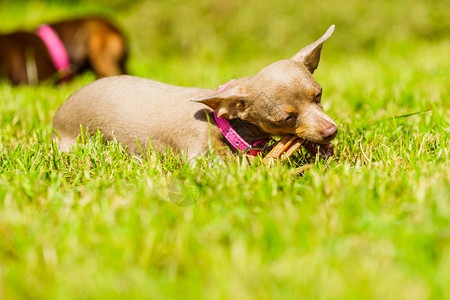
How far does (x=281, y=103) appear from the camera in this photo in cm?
267

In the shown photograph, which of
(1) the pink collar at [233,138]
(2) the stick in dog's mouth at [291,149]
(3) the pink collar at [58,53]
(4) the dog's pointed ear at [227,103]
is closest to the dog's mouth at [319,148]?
(2) the stick in dog's mouth at [291,149]

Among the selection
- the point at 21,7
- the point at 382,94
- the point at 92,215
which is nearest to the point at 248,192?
the point at 92,215

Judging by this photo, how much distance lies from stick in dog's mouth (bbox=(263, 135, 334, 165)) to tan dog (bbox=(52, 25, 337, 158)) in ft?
0.18

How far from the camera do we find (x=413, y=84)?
186 inches

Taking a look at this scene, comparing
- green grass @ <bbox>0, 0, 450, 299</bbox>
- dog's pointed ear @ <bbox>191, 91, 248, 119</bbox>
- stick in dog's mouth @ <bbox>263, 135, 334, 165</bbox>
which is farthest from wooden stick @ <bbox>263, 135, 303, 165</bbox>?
dog's pointed ear @ <bbox>191, 91, 248, 119</bbox>

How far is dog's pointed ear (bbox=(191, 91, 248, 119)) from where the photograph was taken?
2.71 metres

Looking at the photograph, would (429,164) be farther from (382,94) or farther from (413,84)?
(413,84)

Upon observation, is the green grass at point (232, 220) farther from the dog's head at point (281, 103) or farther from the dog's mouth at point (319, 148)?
the dog's head at point (281, 103)

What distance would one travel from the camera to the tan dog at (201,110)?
269 cm

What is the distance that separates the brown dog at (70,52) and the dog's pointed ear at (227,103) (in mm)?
3640

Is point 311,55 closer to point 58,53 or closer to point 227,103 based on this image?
point 227,103

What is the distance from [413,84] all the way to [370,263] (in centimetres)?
358

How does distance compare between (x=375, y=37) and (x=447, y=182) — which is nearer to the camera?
(x=447, y=182)

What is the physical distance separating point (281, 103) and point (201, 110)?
53cm
